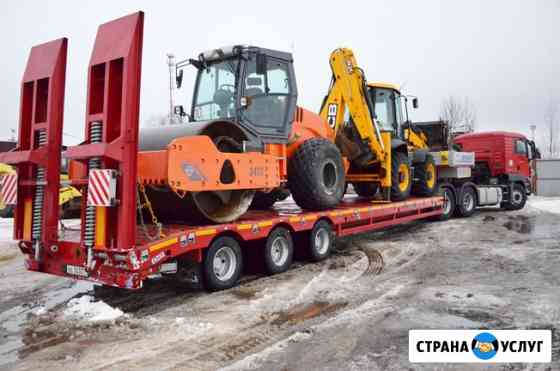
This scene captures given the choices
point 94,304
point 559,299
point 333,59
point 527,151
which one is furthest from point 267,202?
point 527,151

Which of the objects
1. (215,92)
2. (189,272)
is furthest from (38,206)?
(215,92)

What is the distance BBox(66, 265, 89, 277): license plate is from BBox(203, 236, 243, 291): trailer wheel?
1.36 m

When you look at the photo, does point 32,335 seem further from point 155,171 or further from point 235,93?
point 235,93

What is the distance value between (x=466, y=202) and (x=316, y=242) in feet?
28.5

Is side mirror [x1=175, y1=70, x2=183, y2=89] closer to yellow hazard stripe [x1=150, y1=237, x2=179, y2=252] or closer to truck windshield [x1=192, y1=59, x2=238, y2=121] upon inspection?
truck windshield [x1=192, y1=59, x2=238, y2=121]

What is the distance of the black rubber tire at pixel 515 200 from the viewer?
56.0 ft

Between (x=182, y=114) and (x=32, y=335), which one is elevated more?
(x=182, y=114)

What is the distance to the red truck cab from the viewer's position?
55.2 ft

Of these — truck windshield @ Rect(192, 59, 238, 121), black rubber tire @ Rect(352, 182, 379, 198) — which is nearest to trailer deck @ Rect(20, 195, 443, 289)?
truck windshield @ Rect(192, 59, 238, 121)

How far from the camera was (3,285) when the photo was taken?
277 inches

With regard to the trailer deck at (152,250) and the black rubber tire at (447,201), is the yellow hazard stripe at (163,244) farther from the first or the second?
the black rubber tire at (447,201)

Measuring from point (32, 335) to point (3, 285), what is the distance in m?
2.72

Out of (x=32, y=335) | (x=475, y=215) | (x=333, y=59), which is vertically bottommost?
(x=32, y=335)

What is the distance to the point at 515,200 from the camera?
17.4 metres
